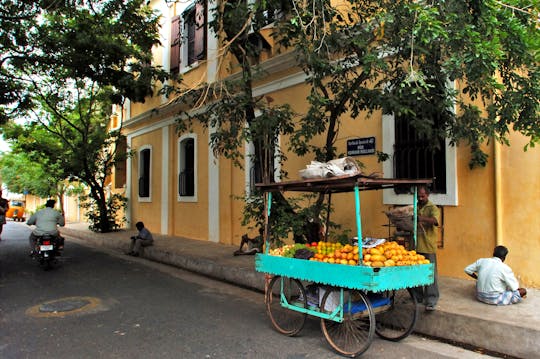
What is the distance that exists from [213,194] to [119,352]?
7877 millimetres

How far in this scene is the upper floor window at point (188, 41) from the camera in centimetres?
1259

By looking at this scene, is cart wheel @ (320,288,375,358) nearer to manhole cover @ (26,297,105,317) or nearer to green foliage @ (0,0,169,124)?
manhole cover @ (26,297,105,317)

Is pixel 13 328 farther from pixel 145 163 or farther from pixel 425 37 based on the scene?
pixel 145 163

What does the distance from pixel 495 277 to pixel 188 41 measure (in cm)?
1215

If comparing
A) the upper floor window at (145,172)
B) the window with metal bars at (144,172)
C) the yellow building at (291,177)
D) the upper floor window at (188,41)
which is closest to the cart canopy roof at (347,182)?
the yellow building at (291,177)

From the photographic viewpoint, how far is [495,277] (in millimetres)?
5078

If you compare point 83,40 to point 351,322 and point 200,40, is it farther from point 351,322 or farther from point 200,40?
point 351,322

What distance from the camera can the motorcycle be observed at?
28.7ft

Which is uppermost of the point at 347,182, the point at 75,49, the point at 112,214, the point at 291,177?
the point at 75,49

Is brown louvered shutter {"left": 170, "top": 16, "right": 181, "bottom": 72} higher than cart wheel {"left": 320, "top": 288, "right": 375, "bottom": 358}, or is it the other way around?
brown louvered shutter {"left": 170, "top": 16, "right": 181, "bottom": 72}

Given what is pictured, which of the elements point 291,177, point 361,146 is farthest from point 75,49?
point 361,146

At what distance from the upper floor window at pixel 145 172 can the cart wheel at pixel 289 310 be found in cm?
1169

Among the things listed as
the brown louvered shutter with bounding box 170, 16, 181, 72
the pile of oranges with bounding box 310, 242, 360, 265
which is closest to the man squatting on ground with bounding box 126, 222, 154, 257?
the brown louvered shutter with bounding box 170, 16, 181, 72

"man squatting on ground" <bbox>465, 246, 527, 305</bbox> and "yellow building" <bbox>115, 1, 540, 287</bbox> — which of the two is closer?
"man squatting on ground" <bbox>465, 246, 527, 305</bbox>
